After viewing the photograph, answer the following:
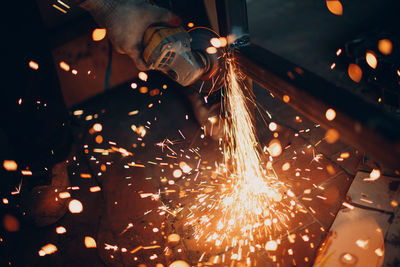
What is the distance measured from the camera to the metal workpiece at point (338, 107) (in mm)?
816

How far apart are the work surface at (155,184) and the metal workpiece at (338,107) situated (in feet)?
4.71

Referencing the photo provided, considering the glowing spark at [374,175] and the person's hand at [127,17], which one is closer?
the person's hand at [127,17]

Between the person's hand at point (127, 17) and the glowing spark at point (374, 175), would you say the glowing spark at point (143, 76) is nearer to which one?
the person's hand at point (127, 17)

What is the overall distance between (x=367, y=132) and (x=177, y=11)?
1.96 meters

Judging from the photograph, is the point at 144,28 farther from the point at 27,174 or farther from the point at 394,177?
the point at 394,177

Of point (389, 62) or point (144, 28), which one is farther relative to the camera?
point (389, 62)

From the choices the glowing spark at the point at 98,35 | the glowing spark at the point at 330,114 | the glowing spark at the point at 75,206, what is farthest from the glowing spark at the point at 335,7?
the glowing spark at the point at 75,206

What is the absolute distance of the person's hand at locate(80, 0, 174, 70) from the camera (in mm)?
2072

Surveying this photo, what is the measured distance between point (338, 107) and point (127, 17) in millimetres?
1699

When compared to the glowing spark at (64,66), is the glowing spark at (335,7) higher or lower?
lower

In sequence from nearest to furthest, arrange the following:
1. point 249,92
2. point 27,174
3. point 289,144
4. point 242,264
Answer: point 242,264 < point 249,92 < point 27,174 < point 289,144

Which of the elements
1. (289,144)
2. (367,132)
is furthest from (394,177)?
(367,132)

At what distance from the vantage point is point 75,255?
2.32m

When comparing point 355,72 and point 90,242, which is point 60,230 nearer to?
point 90,242
